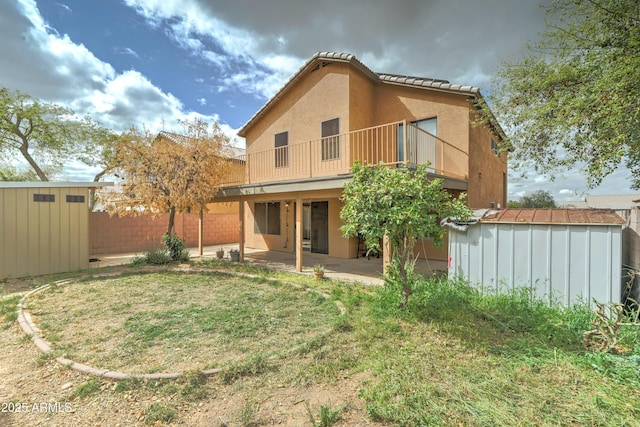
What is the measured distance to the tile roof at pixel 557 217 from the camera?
4402 millimetres

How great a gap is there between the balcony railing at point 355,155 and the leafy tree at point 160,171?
1.83 m

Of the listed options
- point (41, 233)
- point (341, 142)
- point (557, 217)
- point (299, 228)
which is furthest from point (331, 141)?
point (41, 233)

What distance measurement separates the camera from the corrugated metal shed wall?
14.0 ft

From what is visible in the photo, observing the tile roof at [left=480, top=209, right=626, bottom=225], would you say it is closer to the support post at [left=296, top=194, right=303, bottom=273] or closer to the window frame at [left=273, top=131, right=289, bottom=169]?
the support post at [left=296, top=194, right=303, bottom=273]

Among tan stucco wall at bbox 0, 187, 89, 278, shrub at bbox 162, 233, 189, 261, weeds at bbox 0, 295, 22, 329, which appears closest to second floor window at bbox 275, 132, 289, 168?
shrub at bbox 162, 233, 189, 261

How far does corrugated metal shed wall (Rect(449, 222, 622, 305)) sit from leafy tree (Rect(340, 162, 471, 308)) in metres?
1.38

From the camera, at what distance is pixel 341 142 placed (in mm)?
9664

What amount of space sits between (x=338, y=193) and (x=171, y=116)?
6629 mm

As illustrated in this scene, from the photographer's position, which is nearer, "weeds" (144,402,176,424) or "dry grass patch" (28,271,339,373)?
"weeds" (144,402,176,424)

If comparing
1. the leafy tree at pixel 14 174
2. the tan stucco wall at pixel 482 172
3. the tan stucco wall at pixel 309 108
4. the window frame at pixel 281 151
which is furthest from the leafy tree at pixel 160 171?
the leafy tree at pixel 14 174

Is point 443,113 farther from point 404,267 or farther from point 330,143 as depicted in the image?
point 404,267

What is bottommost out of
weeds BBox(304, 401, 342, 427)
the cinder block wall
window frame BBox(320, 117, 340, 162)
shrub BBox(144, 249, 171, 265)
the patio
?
the patio

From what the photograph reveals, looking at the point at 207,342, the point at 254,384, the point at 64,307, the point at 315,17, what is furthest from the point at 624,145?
the point at 64,307

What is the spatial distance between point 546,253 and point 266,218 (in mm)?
10713
